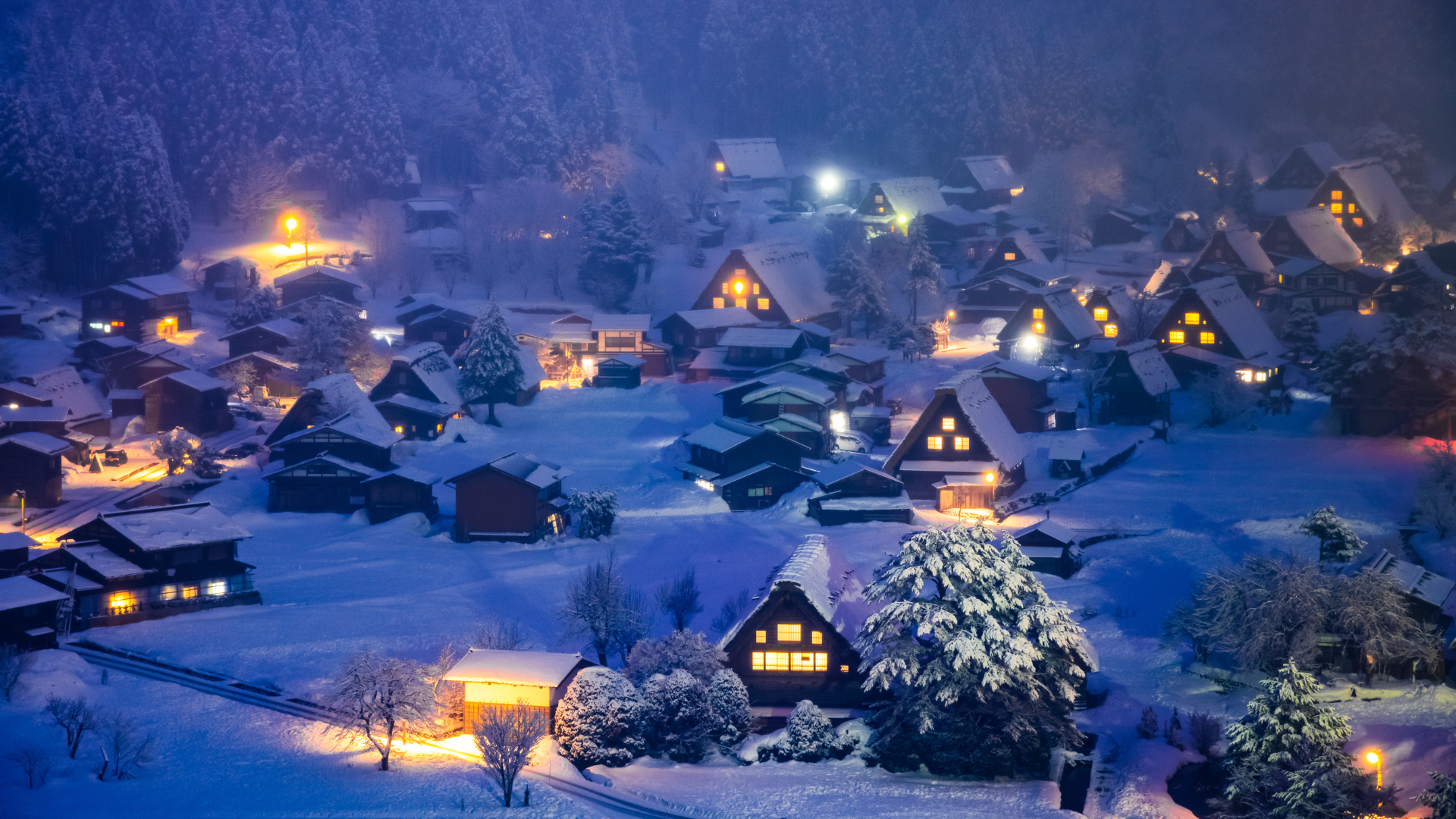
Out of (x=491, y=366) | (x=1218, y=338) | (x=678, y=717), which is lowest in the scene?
(x=678, y=717)

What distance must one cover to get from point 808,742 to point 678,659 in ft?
13.3

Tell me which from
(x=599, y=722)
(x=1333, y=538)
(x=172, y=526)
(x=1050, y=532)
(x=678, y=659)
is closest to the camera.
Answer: (x=599, y=722)

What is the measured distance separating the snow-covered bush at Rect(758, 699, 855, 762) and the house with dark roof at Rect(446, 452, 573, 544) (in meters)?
19.4

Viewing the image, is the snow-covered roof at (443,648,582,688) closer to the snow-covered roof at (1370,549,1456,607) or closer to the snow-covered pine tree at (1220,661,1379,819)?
the snow-covered pine tree at (1220,661,1379,819)

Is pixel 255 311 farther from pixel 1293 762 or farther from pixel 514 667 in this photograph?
pixel 1293 762

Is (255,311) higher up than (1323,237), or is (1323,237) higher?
(1323,237)

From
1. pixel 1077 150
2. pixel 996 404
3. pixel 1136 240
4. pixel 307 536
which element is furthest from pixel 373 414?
pixel 1077 150

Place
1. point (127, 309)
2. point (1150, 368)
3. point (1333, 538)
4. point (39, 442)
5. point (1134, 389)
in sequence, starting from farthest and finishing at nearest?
1. point (127, 309)
2. point (1150, 368)
3. point (1134, 389)
4. point (39, 442)
5. point (1333, 538)

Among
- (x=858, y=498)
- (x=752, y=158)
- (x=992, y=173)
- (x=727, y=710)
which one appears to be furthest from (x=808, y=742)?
(x=752, y=158)

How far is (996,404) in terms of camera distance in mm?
57344

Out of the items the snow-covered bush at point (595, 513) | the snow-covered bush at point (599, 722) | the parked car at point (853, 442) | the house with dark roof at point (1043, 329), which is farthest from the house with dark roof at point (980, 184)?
the snow-covered bush at point (599, 722)

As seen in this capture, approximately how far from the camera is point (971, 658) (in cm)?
3297

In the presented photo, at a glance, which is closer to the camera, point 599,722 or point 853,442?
point 599,722

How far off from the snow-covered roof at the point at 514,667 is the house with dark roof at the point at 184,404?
33.1 meters
